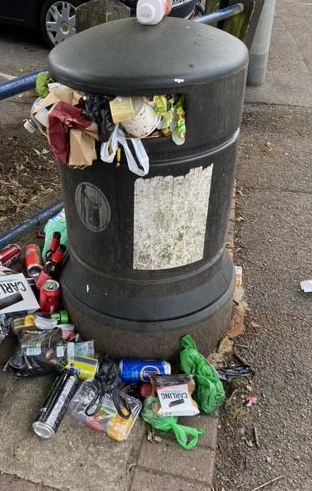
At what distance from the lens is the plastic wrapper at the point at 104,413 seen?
213 cm

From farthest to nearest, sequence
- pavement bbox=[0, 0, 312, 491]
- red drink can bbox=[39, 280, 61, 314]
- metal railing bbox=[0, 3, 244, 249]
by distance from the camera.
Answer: red drink can bbox=[39, 280, 61, 314], metal railing bbox=[0, 3, 244, 249], pavement bbox=[0, 0, 312, 491]

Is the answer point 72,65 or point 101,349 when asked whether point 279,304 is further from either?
point 72,65

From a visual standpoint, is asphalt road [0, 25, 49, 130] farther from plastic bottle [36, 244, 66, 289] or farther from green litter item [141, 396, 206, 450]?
green litter item [141, 396, 206, 450]

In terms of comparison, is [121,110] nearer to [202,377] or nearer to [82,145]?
[82,145]

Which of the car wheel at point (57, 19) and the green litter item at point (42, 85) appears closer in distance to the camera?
the green litter item at point (42, 85)

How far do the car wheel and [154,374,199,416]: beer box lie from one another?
17.8ft

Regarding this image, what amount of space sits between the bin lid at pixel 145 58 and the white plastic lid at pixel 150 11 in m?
0.03

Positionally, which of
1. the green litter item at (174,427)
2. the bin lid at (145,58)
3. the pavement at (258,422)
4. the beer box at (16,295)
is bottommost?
the pavement at (258,422)

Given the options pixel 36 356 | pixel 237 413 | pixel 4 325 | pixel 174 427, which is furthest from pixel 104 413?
pixel 4 325

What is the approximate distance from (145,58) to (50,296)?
130 cm

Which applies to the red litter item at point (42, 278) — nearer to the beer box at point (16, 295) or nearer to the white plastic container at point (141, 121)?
the beer box at point (16, 295)

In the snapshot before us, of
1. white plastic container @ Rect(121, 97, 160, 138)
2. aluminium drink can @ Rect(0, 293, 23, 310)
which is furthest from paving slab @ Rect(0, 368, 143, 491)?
white plastic container @ Rect(121, 97, 160, 138)

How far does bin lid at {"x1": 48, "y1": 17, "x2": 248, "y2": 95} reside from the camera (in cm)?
175

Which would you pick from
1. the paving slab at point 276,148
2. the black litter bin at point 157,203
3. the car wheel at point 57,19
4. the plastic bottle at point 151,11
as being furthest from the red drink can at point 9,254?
the car wheel at point 57,19
